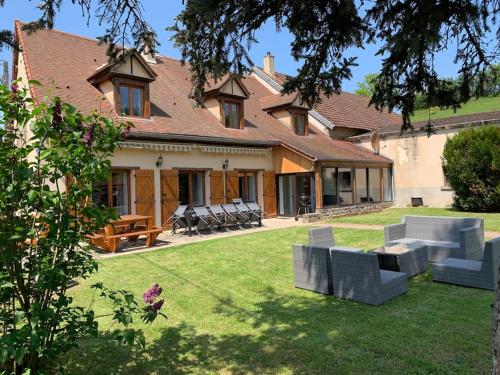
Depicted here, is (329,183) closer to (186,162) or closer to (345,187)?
(345,187)

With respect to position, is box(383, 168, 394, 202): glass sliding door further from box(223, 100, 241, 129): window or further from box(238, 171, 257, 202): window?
box(223, 100, 241, 129): window

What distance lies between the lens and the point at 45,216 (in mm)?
3125

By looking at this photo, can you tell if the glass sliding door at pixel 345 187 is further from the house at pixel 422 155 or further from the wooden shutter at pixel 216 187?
the wooden shutter at pixel 216 187

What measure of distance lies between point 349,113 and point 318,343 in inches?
979

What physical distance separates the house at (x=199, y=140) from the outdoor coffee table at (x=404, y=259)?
748 centimetres

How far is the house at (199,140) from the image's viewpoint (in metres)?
15.0

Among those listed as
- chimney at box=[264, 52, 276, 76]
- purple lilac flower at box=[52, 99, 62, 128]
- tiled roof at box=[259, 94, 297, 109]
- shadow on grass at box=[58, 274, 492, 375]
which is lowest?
shadow on grass at box=[58, 274, 492, 375]

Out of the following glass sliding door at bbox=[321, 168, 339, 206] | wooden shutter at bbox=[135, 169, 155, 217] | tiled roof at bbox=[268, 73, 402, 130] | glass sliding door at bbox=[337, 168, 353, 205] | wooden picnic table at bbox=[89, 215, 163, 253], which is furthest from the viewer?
tiled roof at bbox=[268, 73, 402, 130]

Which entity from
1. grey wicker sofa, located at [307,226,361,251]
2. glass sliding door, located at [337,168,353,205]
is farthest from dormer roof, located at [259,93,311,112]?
grey wicker sofa, located at [307,226,361,251]

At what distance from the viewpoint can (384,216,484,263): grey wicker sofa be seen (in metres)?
7.95

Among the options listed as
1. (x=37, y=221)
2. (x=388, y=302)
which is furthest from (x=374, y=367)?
(x=37, y=221)

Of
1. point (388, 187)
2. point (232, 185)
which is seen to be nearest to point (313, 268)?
point (232, 185)

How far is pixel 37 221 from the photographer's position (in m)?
3.18

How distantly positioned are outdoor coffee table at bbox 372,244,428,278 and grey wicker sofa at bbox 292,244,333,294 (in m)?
1.38
